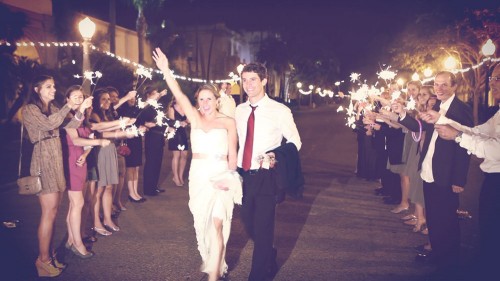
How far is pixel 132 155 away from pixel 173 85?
4.17m

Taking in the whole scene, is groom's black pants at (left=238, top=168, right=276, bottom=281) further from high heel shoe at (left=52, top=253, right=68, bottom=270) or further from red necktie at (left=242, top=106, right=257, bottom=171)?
high heel shoe at (left=52, top=253, right=68, bottom=270)

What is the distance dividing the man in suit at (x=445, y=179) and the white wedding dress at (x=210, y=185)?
225 cm

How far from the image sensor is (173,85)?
14.1 feet

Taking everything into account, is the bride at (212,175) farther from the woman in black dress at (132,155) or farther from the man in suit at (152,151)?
the man in suit at (152,151)

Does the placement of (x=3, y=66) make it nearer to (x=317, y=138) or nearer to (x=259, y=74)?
(x=317, y=138)

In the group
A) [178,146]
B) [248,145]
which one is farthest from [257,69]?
[178,146]

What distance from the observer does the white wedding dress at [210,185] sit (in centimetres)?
454

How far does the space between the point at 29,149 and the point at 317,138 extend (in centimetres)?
1256

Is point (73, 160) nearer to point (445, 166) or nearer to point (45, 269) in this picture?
point (45, 269)

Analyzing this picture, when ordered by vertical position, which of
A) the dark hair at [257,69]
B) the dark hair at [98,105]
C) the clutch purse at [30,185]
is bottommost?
the clutch purse at [30,185]

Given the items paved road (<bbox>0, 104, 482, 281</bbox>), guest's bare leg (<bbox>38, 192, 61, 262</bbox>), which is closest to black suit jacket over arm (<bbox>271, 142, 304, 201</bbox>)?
paved road (<bbox>0, 104, 482, 281</bbox>)

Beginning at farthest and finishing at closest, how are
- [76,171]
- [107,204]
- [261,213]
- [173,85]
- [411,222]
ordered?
[411,222], [107,204], [76,171], [261,213], [173,85]

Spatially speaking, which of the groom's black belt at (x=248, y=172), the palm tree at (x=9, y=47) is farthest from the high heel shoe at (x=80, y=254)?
the palm tree at (x=9, y=47)

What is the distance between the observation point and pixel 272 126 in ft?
15.6
